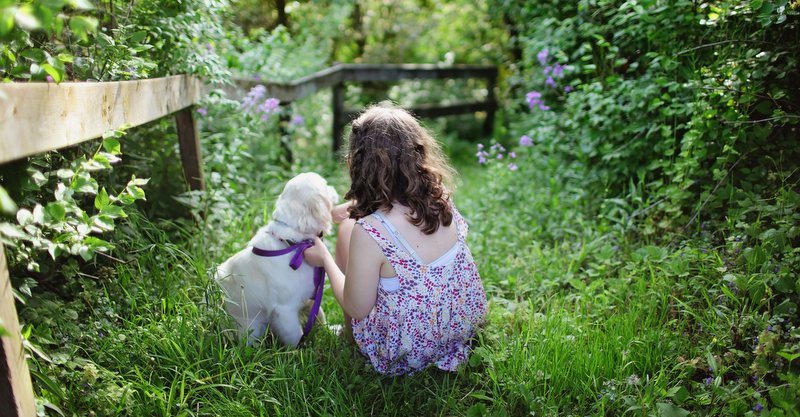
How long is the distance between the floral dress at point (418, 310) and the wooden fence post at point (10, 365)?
1210mm

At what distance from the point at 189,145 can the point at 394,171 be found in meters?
1.49

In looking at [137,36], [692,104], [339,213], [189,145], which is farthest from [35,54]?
[692,104]

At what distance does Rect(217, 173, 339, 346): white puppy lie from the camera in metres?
2.56

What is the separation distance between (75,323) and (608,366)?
7.15ft

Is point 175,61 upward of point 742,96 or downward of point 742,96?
upward

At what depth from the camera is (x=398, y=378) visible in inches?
97.3

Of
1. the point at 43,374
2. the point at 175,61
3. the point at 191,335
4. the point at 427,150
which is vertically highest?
the point at 175,61

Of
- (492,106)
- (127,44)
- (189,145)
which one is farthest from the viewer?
(492,106)

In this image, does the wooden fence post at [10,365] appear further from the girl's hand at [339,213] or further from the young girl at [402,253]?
the girl's hand at [339,213]

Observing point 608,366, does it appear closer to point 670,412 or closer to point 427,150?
point 670,412

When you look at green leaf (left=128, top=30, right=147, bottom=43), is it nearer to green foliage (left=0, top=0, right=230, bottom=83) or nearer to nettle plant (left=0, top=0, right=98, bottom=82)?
green foliage (left=0, top=0, right=230, bottom=83)

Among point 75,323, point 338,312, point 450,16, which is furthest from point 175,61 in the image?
point 450,16

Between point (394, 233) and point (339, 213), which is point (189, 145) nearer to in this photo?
point (339, 213)

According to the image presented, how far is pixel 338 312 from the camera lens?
3096 mm
